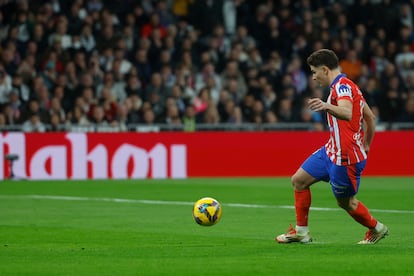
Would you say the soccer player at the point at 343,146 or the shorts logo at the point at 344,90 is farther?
the soccer player at the point at 343,146

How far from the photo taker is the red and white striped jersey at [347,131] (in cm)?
1153

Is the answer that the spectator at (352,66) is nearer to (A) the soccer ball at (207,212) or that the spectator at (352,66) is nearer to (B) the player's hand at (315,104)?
(A) the soccer ball at (207,212)

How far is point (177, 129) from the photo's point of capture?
26.7 meters

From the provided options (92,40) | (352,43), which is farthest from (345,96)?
(352,43)

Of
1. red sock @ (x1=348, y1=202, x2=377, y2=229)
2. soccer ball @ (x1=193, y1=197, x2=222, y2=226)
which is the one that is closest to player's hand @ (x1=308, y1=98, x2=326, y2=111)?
red sock @ (x1=348, y1=202, x2=377, y2=229)

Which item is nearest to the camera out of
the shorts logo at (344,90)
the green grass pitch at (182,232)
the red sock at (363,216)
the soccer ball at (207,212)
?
the green grass pitch at (182,232)

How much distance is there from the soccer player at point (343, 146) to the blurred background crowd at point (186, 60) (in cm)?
1431

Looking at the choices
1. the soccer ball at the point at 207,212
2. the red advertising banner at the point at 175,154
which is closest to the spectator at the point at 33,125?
the red advertising banner at the point at 175,154

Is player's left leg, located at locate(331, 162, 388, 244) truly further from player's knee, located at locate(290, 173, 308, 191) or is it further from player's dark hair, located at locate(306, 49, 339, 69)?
player's dark hair, located at locate(306, 49, 339, 69)

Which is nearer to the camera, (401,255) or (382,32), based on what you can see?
(401,255)

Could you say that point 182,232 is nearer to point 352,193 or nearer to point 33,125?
point 352,193

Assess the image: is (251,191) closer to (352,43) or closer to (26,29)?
(26,29)

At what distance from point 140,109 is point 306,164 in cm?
1503

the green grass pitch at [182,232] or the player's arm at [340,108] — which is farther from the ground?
the player's arm at [340,108]
